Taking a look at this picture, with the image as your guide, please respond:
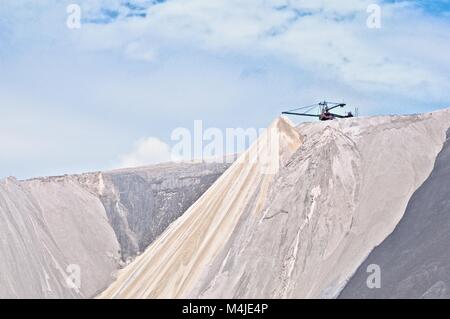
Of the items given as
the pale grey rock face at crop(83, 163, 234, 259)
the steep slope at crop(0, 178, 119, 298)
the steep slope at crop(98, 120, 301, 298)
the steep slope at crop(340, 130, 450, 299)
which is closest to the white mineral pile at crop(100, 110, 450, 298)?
the steep slope at crop(98, 120, 301, 298)

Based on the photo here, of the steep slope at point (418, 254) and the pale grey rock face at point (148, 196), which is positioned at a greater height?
the steep slope at point (418, 254)

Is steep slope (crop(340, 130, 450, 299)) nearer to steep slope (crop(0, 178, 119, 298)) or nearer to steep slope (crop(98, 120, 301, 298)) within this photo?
steep slope (crop(98, 120, 301, 298))

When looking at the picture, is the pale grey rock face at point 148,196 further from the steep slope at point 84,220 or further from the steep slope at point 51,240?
the steep slope at point 51,240

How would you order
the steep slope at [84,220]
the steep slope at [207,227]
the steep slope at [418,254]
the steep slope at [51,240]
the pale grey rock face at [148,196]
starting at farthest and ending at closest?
the pale grey rock face at [148,196] < the steep slope at [84,220] < the steep slope at [51,240] < the steep slope at [207,227] < the steep slope at [418,254]

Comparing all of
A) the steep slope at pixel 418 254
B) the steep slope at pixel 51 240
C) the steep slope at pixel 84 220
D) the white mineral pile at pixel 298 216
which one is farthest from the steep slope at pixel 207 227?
the steep slope at pixel 418 254
